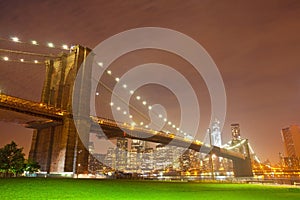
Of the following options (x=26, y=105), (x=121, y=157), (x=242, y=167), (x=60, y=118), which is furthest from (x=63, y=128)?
(x=121, y=157)

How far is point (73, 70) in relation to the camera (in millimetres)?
33031

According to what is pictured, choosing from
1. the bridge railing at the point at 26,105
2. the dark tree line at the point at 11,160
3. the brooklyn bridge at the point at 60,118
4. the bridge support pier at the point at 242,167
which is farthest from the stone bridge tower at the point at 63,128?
the bridge support pier at the point at 242,167

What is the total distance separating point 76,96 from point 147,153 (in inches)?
6299

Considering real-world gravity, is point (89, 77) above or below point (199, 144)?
above

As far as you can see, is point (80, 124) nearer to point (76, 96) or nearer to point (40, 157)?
point (76, 96)

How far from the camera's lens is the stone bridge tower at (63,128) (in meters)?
28.7

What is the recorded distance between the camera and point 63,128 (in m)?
30.2

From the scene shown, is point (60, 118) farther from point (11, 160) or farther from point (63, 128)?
point (11, 160)

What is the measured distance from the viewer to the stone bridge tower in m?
28.7

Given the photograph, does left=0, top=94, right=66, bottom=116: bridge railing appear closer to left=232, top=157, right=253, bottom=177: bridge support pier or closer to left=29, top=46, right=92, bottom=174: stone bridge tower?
left=29, top=46, right=92, bottom=174: stone bridge tower

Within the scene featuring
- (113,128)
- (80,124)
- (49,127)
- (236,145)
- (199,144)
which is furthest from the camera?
(236,145)

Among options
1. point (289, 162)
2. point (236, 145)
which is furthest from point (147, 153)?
point (236, 145)

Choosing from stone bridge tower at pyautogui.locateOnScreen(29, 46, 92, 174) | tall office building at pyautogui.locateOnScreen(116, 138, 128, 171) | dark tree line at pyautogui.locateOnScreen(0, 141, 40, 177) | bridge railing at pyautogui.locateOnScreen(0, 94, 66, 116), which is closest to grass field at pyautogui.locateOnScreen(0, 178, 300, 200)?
dark tree line at pyautogui.locateOnScreen(0, 141, 40, 177)

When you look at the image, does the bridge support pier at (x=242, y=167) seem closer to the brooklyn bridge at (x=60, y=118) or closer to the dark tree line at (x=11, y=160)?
the brooklyn bridge at (x=60, y=118)
